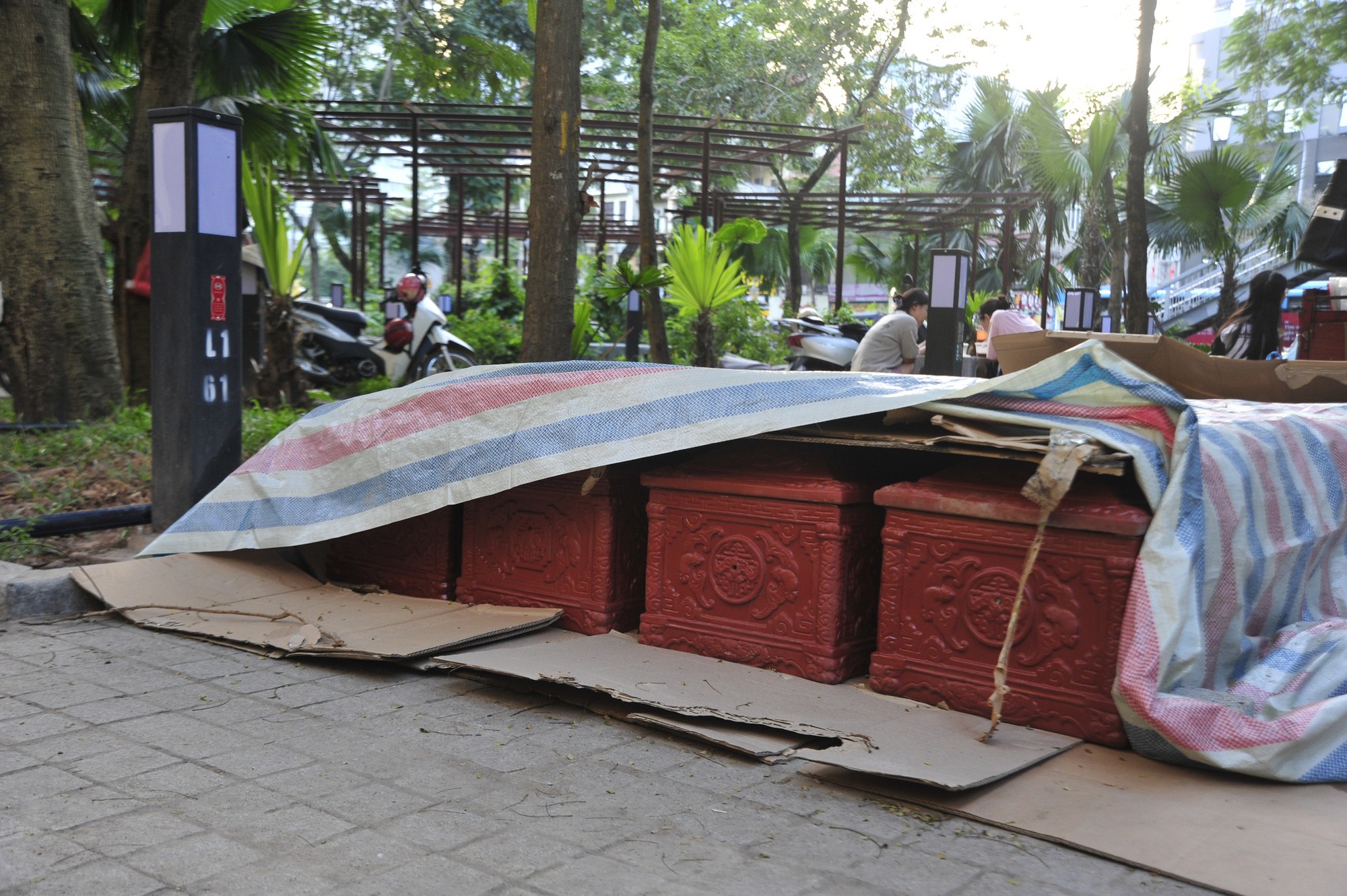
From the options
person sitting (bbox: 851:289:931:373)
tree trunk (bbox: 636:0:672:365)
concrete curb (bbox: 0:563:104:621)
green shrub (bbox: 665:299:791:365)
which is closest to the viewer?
concrete curb (bbox: 0:563:104:621)

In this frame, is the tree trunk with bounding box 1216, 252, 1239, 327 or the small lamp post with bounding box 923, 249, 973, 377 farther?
the tree trunk with bounding box 1216, 252, 1239, 327

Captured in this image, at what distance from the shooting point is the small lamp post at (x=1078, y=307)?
1362 centimetres

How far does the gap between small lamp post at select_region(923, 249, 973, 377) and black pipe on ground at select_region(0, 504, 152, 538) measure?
19.0 feet

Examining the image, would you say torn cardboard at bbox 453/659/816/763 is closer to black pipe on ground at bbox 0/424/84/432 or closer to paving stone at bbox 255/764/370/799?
paving stone at bbox 255/764/370/799

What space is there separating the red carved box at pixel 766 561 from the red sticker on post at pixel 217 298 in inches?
89.7

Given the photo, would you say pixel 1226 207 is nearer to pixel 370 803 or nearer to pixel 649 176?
pixel 649 176

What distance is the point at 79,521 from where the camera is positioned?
468 centimetres

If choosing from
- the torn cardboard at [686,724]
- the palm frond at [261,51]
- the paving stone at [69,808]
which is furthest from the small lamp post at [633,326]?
the paving stone at [69,808]

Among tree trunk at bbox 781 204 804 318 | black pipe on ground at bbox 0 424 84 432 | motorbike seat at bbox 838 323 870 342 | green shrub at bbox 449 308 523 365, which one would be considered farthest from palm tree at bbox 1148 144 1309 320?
black pipe on ground at bbox 0 424 84 432

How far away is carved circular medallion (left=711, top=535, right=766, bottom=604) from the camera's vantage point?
3.52 meters

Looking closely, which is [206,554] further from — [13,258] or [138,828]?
[13,258]

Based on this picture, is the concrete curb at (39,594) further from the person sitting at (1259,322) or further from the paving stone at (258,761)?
the person sitting at (1259,322)

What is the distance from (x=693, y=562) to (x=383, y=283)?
88.1 ft

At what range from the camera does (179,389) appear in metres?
4.70
